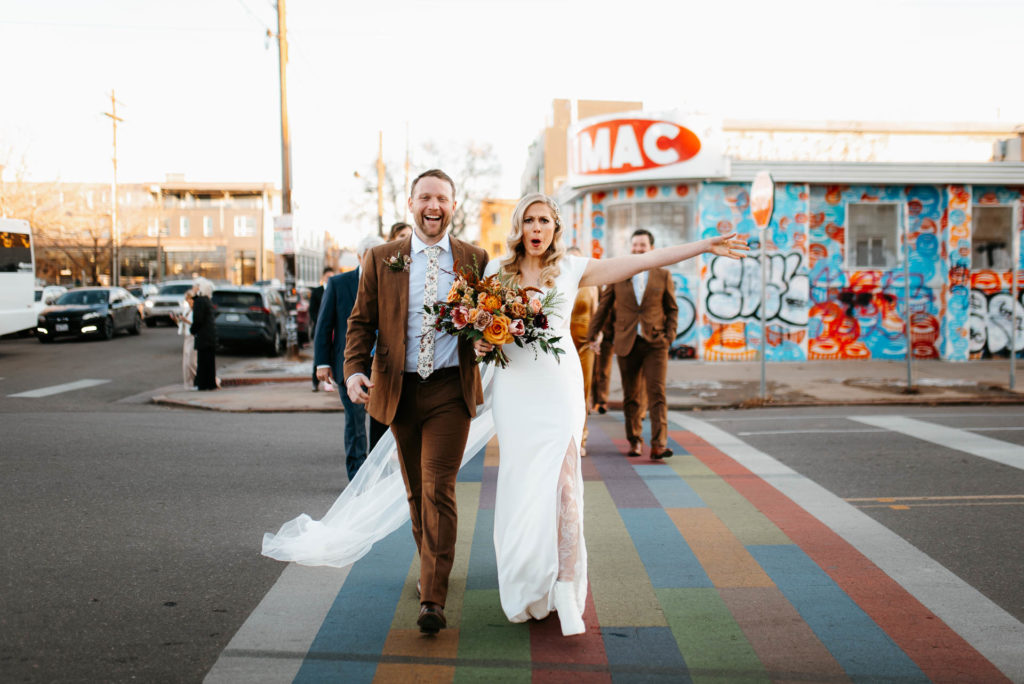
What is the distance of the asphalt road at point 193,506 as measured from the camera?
160 inches

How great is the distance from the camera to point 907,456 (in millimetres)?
8508

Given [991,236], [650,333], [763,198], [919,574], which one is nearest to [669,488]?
[650,333]

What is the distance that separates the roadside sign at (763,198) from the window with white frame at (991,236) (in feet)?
29.0

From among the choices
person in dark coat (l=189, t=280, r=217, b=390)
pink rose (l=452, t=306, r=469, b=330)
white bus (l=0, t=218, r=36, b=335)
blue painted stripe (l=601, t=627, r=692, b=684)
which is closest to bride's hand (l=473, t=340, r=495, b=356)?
pink rose (l=452, t=306, r=469, b=330)

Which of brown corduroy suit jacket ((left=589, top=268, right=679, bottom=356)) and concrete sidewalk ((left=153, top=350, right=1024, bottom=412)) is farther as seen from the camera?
concrete sidewalk ((left=153, top=350, right=1024, bottom=412))

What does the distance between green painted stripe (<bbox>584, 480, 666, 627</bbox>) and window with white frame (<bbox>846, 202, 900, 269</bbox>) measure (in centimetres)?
1390

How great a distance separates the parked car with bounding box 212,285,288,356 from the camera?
21312 millimetres

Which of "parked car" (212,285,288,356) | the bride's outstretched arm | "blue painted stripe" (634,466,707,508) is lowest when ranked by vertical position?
"blue painted stripe" (634,466,707,508)

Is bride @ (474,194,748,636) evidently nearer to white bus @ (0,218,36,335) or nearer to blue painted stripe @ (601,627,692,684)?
blue painted stripe @ (601,627,692,684)

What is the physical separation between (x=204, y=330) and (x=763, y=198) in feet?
28.1

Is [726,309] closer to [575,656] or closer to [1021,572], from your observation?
[1021,572]

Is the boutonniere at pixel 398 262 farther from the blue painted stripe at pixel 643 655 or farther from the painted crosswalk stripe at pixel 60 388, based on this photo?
the painted crosswalk stripe at pixel 60 388

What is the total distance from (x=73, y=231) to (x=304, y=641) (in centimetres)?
4941

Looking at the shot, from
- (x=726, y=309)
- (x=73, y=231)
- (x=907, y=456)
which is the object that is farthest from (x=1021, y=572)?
(x=73, y=231)
